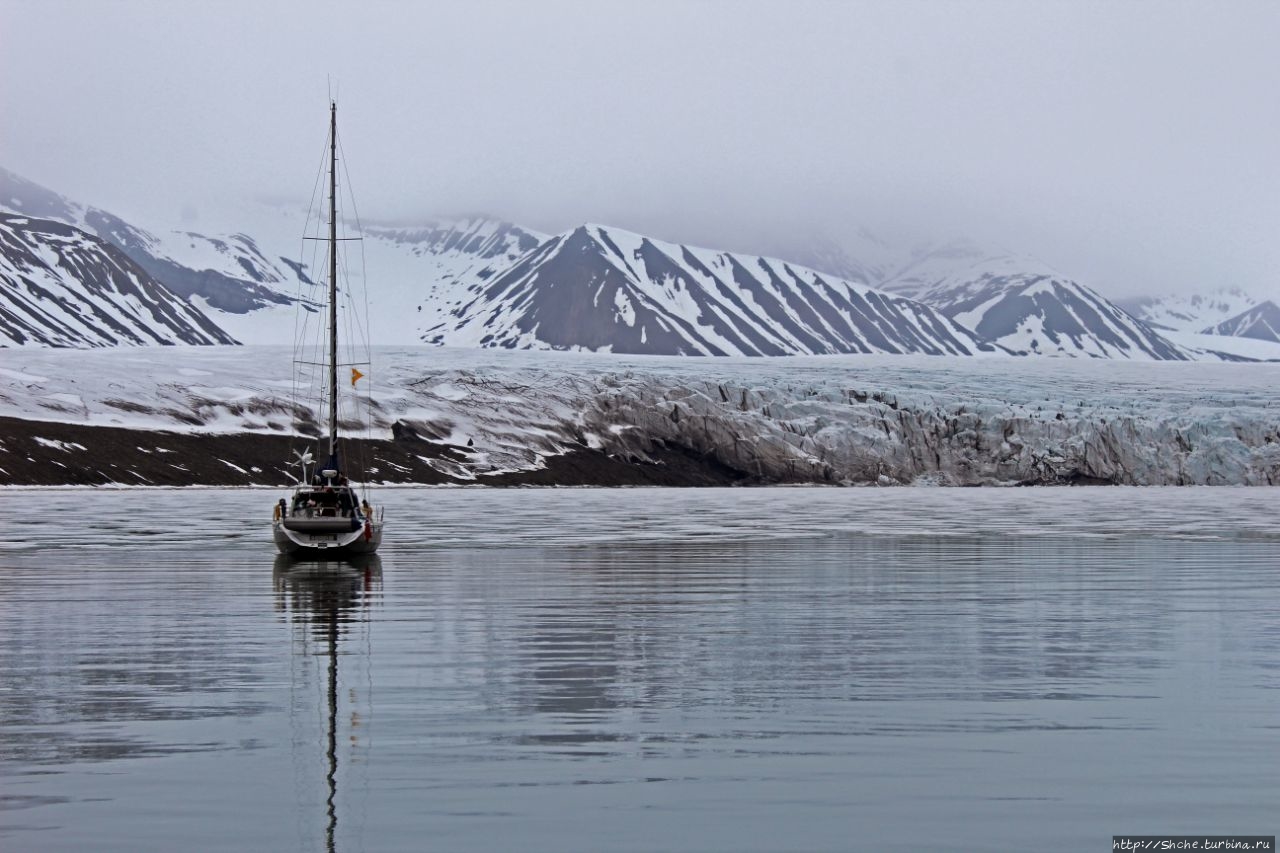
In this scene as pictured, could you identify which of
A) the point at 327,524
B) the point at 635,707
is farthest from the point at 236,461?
the point at 635,707

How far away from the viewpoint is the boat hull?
136ft

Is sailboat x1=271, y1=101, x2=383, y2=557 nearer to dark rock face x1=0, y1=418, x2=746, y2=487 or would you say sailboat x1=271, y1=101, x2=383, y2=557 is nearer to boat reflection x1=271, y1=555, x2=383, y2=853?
boat reflection x1=271, y1=555, x2=383, y2=853

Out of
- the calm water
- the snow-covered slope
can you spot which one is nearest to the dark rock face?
the snow-covered slope

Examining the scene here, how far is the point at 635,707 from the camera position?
668 inches

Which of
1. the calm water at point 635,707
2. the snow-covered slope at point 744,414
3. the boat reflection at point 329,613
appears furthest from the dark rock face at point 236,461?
the calm water at point 635,707

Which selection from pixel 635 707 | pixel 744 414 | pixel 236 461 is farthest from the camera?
pixel 744 414

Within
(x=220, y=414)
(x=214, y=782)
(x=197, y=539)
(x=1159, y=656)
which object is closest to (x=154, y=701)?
(x=214, y=782)

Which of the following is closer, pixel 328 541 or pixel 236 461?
pixel 328 541

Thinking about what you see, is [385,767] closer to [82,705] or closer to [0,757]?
[0,757]

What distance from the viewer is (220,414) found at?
14675 cm

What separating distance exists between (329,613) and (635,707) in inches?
459

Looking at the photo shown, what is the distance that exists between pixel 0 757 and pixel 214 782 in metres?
2.36

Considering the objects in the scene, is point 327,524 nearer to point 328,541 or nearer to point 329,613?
point 328,541

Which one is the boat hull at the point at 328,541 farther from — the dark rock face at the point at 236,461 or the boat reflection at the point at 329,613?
the dark rock face at the point at 236,461
